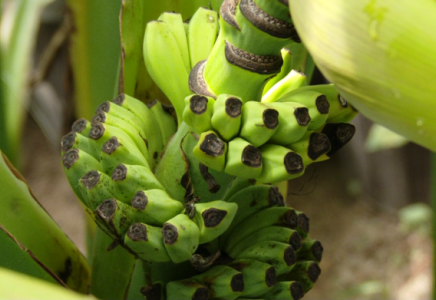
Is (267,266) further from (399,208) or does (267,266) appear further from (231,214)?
(399,208)

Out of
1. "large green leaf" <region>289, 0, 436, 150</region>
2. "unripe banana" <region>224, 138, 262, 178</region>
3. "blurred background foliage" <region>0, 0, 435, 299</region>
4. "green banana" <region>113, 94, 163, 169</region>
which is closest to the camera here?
"large green leaf" <region>289, 0, 436, 150</region>

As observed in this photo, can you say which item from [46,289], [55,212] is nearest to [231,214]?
[46,289]

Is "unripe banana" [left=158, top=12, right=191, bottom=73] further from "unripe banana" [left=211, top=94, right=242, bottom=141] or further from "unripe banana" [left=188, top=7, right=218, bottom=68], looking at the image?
"unripe banana" [left=211, top=94, right=242, bottom=141]

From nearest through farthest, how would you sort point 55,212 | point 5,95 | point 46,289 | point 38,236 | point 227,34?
point 46,289 < point 227,34 < point 38,236 < point 5,95 < point 55,212

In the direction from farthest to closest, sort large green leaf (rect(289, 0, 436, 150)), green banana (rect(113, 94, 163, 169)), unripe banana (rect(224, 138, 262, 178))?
green banana (rect(113, 94, 163, 169)) < unripe banana (rect(224, 138, 262, 178)) < large green leaf (rect(289, 0, 436, 150))

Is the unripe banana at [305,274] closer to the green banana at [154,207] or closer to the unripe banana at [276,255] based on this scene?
the unripe banana at [276,255]

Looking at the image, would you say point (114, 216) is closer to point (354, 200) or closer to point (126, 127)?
point (126, 127)

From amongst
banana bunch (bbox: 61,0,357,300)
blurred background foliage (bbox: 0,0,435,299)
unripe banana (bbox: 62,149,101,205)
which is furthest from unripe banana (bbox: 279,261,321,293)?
blurred background foliage (bbox: 0,0,435,299)
